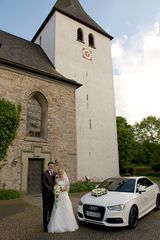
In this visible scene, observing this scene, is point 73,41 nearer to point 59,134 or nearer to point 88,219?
point 59,134

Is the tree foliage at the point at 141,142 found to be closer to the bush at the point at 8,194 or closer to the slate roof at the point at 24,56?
the slate roof at the point at 24,56

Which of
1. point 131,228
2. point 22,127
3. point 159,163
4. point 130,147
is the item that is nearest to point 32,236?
point 131,228

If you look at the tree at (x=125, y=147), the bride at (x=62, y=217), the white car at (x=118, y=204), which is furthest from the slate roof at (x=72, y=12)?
the bride at (x=62, y=217)

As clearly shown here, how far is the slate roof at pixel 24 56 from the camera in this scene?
1522 cm

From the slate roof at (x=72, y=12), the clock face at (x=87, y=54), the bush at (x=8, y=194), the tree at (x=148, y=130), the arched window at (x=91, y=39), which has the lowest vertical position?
the bush at (x=8, y=194)

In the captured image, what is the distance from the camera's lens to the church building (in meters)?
14.3

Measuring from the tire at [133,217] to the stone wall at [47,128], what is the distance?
336 inches

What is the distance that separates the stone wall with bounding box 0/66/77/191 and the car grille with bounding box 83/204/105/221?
7739mm

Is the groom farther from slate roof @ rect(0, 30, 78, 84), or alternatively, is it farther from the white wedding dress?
slate roof @ rect(0, 30, 78, 84)

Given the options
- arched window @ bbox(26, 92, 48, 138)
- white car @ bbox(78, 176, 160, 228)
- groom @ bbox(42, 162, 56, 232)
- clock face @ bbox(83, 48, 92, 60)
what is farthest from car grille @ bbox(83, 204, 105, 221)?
clock face @ bbox(83, 48, 92, 60)

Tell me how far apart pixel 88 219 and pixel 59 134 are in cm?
981

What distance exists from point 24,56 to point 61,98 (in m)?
4.72

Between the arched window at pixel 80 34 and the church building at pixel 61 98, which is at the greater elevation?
the arched window at pixel 80 34

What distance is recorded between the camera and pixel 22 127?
14.2 meters
